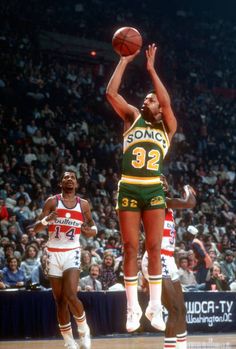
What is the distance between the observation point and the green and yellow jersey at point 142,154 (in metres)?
7.51

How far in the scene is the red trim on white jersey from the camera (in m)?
10.0

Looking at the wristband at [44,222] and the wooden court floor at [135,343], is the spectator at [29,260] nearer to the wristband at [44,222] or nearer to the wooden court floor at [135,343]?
the wooden court floor at [135,343]

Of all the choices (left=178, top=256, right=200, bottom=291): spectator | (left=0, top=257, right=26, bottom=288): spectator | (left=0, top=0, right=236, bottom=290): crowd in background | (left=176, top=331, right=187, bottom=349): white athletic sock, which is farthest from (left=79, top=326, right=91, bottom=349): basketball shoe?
(left=178, top=256, right=200, bottom=291): spectator

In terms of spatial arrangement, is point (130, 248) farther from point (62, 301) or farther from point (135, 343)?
point (135, 343)

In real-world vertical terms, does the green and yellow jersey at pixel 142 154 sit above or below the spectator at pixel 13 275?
above

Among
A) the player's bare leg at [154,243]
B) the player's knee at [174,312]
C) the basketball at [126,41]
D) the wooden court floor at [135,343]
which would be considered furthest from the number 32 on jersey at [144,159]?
the wooden court floor at [135,343]

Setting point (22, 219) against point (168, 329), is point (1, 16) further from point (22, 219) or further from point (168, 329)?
point (168, 329)

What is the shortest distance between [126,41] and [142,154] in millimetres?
1221

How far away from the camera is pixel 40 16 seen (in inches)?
1105

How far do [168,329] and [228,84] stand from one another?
25260 millimetres

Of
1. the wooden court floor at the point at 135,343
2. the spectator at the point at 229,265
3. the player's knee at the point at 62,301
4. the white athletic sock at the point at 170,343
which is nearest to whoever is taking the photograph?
the white athletic sock at the point at 170,343

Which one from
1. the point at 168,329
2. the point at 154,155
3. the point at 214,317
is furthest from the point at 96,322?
the point at 154,155

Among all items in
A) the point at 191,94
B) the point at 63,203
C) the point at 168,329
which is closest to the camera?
the point at 168,329

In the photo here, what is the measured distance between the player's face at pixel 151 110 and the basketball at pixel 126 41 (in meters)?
0.55
